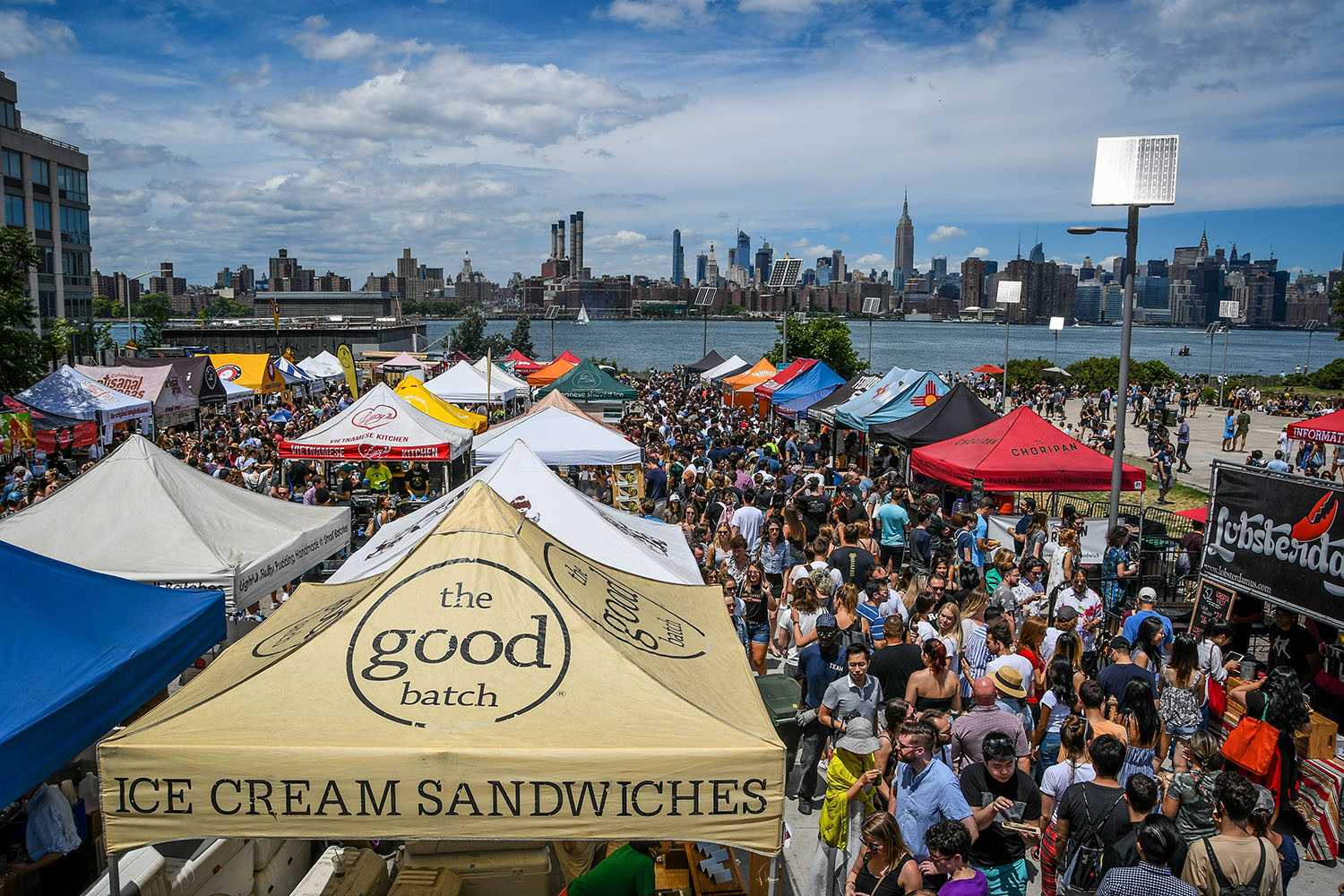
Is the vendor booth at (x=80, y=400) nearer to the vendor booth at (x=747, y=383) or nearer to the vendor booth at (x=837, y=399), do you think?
the vendor booth at (x=837, y=399)

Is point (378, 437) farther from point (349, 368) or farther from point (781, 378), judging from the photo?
point (781, 378)

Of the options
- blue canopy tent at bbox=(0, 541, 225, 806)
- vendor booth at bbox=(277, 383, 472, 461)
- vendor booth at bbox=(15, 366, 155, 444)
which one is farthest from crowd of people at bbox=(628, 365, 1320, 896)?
vendor booth at bbox=(15, 366, 155, 444)

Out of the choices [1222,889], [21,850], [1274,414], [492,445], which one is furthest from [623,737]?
[1274,414]

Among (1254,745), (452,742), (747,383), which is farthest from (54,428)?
(1254,745)

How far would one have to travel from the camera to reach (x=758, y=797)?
3541 millimetres

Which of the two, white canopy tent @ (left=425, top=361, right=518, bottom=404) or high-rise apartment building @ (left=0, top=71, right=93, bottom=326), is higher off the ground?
high-rise apartment building @ (left=0, top=71, right=93, bottom=326)

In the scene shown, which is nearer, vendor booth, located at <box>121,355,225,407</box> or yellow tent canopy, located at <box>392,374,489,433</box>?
yellow tent canopy, located at <box>392,374,489,433</box>

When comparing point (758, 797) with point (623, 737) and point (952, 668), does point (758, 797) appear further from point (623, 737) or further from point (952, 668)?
point (952, 668)

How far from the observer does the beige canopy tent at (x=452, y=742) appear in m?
3.42

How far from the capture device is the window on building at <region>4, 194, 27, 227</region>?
49.9m

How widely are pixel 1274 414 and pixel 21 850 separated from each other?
156 ft

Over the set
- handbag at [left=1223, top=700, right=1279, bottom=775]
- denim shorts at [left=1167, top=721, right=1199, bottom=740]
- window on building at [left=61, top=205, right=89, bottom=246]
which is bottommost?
denim shorts at [left=1167, top=721, right=1199, bottom=740]

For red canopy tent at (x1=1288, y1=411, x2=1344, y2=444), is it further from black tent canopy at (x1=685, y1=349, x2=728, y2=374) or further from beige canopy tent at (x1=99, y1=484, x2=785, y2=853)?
black tent canopy at (x1=685, y1=349, x2=728, y2=374)

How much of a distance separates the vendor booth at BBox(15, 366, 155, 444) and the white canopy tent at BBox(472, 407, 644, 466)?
9.92 m
